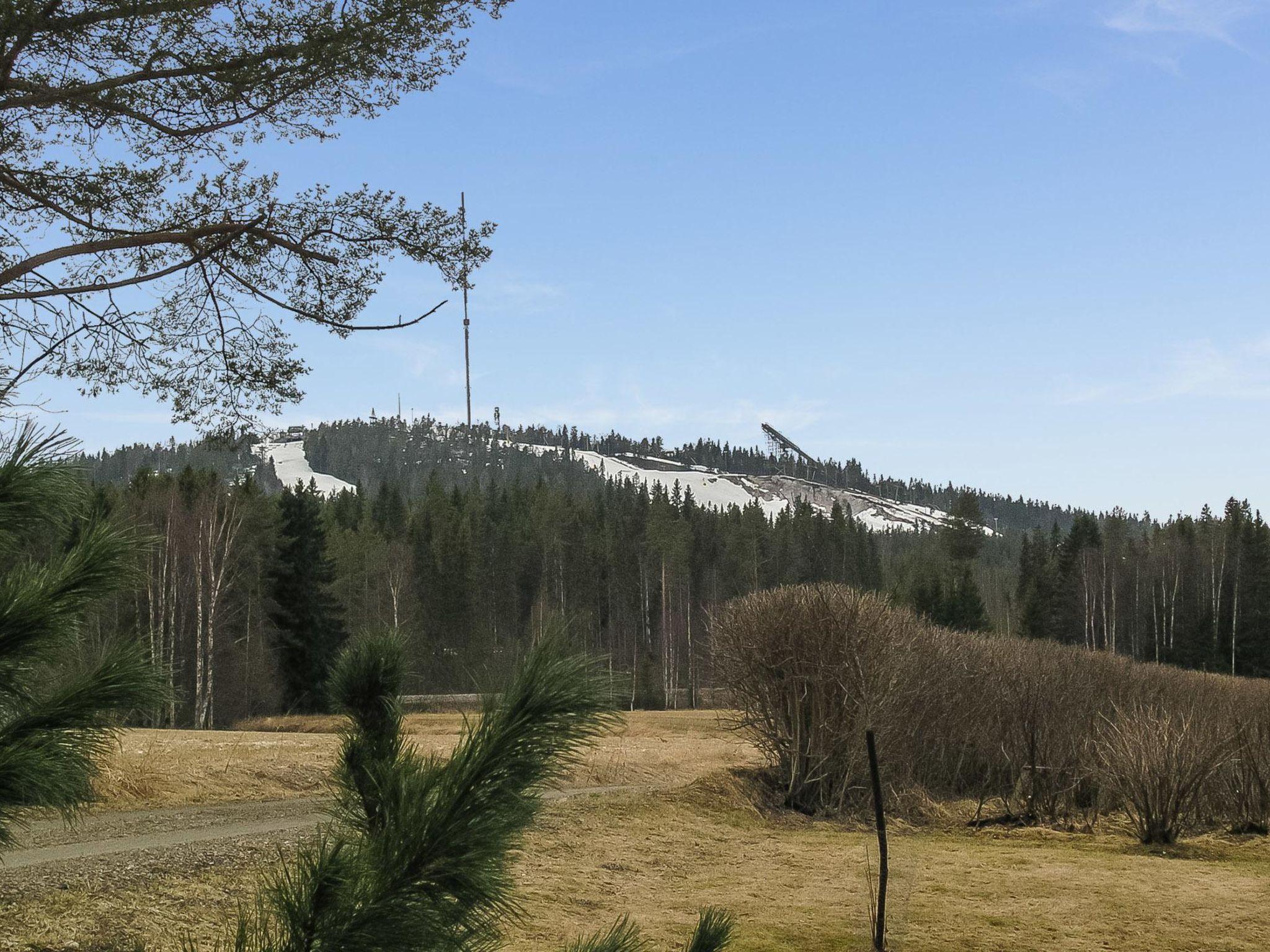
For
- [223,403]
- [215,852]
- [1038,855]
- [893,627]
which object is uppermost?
[223,403]

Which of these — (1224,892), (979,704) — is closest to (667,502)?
(979,704)

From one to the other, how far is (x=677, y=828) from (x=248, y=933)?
41.4 ft

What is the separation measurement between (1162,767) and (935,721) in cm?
427

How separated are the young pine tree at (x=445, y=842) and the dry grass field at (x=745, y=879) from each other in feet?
12.7

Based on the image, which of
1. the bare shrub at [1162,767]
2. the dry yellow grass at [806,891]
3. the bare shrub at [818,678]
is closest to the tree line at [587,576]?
the bare shrub at [818,678]

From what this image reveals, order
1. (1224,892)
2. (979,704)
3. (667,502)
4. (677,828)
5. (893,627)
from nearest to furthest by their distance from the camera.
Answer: (1224,892) < (677,828) < (893,627) < (979,704) < (667,502)

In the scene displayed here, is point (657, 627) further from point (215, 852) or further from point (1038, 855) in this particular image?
point (215, 852)

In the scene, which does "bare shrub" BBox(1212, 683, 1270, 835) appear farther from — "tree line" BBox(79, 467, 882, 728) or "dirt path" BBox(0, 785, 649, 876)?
"dirt path" BBox(0, 785, 649, 876)

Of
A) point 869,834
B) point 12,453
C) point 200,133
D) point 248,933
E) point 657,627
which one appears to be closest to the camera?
point 248,933

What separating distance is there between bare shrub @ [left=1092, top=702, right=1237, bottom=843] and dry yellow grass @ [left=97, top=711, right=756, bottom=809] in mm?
5779

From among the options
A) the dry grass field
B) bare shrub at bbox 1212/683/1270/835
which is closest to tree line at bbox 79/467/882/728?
the dry grass field

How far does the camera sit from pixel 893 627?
54.5 ft

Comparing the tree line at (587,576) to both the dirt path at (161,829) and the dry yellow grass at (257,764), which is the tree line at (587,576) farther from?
the dirt path at (161,829)

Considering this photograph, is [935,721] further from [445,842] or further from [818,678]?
[445,842]
